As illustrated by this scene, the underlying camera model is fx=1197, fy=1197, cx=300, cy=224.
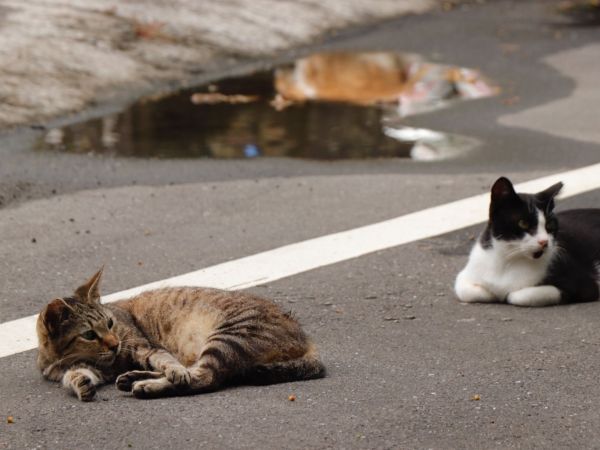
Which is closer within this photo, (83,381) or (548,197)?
(83,381)

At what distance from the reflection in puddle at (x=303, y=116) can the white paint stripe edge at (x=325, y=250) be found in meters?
1.58

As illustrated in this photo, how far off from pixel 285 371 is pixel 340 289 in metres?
1.69

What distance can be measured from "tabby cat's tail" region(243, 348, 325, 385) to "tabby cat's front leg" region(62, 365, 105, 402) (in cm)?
71

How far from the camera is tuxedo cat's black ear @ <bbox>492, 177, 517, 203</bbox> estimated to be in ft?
22.6

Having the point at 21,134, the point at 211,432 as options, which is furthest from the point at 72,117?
the point at 211,432

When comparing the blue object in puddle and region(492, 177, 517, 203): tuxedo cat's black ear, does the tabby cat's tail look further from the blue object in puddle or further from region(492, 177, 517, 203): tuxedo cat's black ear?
the blue object in puddle

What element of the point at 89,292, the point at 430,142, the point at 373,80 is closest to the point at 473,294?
the point at 89,292

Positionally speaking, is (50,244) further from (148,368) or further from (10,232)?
(148,368)

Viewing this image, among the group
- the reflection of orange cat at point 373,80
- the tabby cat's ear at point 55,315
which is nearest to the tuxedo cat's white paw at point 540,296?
the tabby cat's ear at point 55,315

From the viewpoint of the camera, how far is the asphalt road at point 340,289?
203 inches

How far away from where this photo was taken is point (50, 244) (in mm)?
8125

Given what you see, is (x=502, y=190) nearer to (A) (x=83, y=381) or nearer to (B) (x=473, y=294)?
(B) (x=473, y=294)

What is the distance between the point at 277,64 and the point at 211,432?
9954 millimetres

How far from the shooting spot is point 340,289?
7.32m
